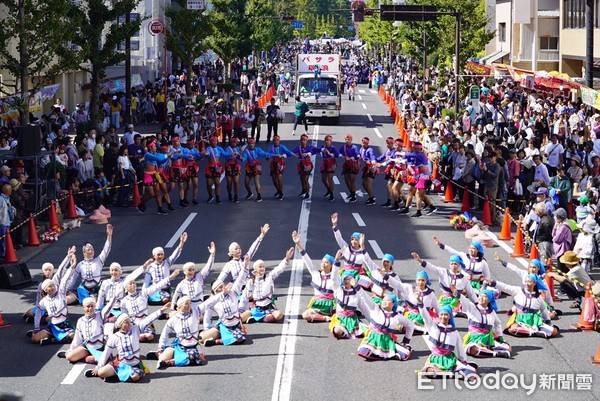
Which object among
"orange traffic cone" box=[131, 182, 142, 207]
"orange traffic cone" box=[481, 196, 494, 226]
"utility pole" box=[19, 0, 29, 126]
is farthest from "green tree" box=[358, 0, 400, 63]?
"orange traffic cone" box=[481, 196, 494, 226]

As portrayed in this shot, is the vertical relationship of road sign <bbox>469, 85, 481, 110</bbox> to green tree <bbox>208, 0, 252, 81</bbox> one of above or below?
below

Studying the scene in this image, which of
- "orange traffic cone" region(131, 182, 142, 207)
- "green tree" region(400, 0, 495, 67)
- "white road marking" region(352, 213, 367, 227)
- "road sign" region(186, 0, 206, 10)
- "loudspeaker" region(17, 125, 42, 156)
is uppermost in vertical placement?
"road sign" region(186, 0, 206, 10)

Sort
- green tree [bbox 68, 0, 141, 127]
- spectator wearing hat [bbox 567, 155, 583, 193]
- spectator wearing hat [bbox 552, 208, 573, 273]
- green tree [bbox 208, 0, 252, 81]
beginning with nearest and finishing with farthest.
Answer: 1. spectator wearing hat [bbox 552, 208, 573, 273]
2. spectator wearing hat [bbox 567, 155, 583, 193]
3. green tree [bbox 68, 0, 141, 127]
4. green tree [bbox 208, 0, 252, 81]

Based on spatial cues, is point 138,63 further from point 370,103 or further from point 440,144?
point 440,144

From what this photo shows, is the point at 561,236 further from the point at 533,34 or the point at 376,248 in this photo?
the point at 533,34

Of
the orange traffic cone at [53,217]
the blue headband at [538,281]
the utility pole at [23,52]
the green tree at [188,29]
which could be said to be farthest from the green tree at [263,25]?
the blue headband at [538,281]

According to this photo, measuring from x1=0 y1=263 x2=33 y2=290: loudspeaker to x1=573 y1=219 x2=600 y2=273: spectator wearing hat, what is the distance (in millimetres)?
10858

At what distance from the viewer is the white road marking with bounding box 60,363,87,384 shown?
49.7 ft

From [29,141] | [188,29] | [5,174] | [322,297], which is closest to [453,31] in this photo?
[188,29]

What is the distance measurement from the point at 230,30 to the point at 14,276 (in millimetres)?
56883

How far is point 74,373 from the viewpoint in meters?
15.5

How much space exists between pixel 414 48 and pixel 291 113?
22.7 m

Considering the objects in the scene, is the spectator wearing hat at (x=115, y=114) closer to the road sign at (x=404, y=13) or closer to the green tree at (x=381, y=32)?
the road sign at (x=404, y=13)

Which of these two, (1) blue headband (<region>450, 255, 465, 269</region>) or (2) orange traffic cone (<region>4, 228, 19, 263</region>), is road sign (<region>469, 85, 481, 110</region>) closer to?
(2) orange traffic cone (<region>4, 228, 19, 263</region>)
